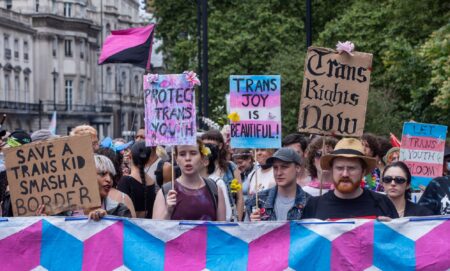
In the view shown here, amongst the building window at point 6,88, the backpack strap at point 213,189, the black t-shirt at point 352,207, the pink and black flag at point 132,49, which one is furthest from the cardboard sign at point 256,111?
the building window at point 6,88

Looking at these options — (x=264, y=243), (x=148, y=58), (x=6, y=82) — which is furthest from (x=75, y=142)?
(x=6, y=82)

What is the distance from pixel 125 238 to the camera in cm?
755

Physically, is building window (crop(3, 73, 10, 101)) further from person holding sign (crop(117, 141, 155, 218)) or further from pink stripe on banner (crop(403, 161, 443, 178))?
person holding sign (crop(117, 141, 155, 218))

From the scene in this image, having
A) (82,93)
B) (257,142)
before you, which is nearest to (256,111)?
(257,142)

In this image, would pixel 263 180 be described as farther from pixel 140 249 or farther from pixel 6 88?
pixel 6 88

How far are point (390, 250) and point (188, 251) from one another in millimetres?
1215

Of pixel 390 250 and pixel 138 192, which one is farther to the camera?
pixel 138 192

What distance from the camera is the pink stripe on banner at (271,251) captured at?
748cm

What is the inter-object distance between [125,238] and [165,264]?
0.95ft

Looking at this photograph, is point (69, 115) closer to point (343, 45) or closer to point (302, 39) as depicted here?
point (302, 39)

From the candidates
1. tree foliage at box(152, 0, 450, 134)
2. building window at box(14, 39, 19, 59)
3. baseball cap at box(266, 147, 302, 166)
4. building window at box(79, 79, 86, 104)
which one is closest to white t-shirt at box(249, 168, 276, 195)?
baseball cap at box(266, 147, 302, 166)

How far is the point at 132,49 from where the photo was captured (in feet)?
64.3

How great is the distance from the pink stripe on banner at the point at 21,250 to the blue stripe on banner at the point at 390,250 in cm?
205

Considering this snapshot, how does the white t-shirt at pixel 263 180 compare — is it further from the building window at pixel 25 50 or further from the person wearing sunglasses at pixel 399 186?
the building window at pixel 25 50
